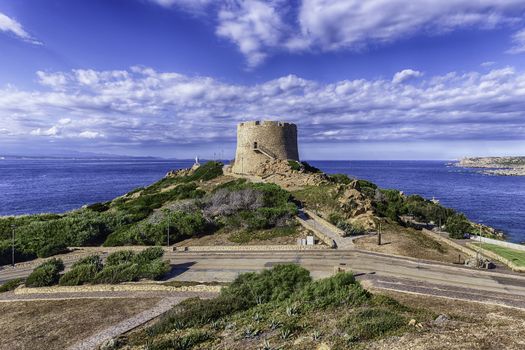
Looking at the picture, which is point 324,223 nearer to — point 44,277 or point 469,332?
point 44,277

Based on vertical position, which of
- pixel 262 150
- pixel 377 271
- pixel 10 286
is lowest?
pixel 10 286

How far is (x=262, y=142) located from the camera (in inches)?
2010

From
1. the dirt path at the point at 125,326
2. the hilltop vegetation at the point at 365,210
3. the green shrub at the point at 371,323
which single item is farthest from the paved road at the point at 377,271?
the hilltop vegetation at the point at 365,210

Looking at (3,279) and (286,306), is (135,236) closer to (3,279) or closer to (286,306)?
(3,279)

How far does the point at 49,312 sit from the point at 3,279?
1138 cm

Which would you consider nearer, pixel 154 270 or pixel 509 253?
pixel 154 270

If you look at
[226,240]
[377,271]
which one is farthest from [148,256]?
[377,271]

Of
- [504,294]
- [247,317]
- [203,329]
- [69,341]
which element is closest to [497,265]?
[504,294]

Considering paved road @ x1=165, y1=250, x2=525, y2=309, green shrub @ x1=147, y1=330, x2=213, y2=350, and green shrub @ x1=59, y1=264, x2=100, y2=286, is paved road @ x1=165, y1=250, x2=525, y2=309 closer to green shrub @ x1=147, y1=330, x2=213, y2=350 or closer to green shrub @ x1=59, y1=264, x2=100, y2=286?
green shrub @ x1=59, y1=264, x2=100, y2=286

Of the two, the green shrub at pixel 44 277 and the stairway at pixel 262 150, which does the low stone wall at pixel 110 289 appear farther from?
the stairway at pixel 262 150

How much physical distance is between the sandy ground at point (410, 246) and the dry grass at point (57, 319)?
51.1 feet

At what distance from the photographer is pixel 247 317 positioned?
12.9m

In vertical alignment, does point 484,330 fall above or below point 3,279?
above

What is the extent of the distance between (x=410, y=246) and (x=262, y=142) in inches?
1130
